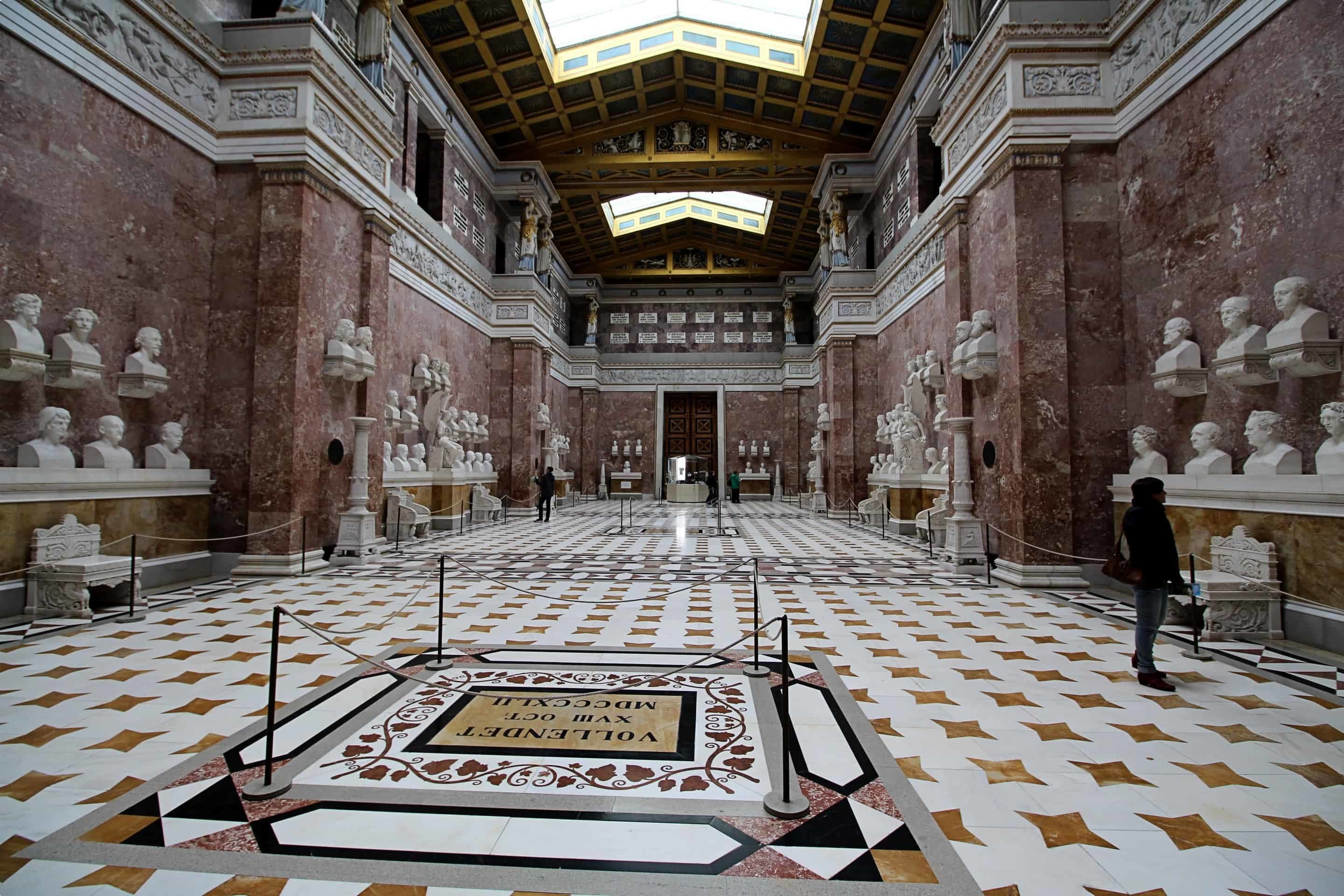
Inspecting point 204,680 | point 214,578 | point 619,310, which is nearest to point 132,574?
point 214,578

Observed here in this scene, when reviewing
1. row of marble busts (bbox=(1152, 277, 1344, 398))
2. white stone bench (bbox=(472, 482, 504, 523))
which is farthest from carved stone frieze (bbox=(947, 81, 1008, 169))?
white stone bench (bbox=(472, 482, 504, 523))

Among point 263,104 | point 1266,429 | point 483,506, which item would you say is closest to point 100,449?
point 263,104

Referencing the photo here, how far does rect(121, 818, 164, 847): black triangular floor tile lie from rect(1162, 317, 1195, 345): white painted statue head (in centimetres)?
901

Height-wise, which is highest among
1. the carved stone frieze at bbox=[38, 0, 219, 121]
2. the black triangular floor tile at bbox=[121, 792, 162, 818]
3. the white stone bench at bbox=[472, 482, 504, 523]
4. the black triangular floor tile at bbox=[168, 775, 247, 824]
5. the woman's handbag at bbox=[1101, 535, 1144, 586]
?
the carved stone frieze at bbox=[38, 0, 219, 121]

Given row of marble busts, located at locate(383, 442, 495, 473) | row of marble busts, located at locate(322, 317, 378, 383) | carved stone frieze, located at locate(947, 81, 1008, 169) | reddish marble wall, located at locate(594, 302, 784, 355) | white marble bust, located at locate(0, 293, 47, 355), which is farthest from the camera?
reddish marble wall, located at locate(594, 302, 784, 355)

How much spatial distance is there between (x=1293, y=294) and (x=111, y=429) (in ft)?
38.1

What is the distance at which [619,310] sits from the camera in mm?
30562

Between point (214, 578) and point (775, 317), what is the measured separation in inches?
1017

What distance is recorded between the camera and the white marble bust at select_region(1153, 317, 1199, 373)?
6.66 m

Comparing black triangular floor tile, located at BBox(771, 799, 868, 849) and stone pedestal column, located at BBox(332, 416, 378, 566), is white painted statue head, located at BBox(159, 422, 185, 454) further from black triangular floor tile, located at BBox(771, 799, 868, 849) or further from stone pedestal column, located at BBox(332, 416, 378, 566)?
black triangular floor tile, located at BBox(771, 799, 868, 849)

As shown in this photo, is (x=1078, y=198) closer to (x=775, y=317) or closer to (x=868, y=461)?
(x=868, y=461)

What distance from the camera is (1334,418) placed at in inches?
197

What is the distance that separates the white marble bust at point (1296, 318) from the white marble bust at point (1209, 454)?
1.03m

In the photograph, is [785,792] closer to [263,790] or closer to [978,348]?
[263,790]
